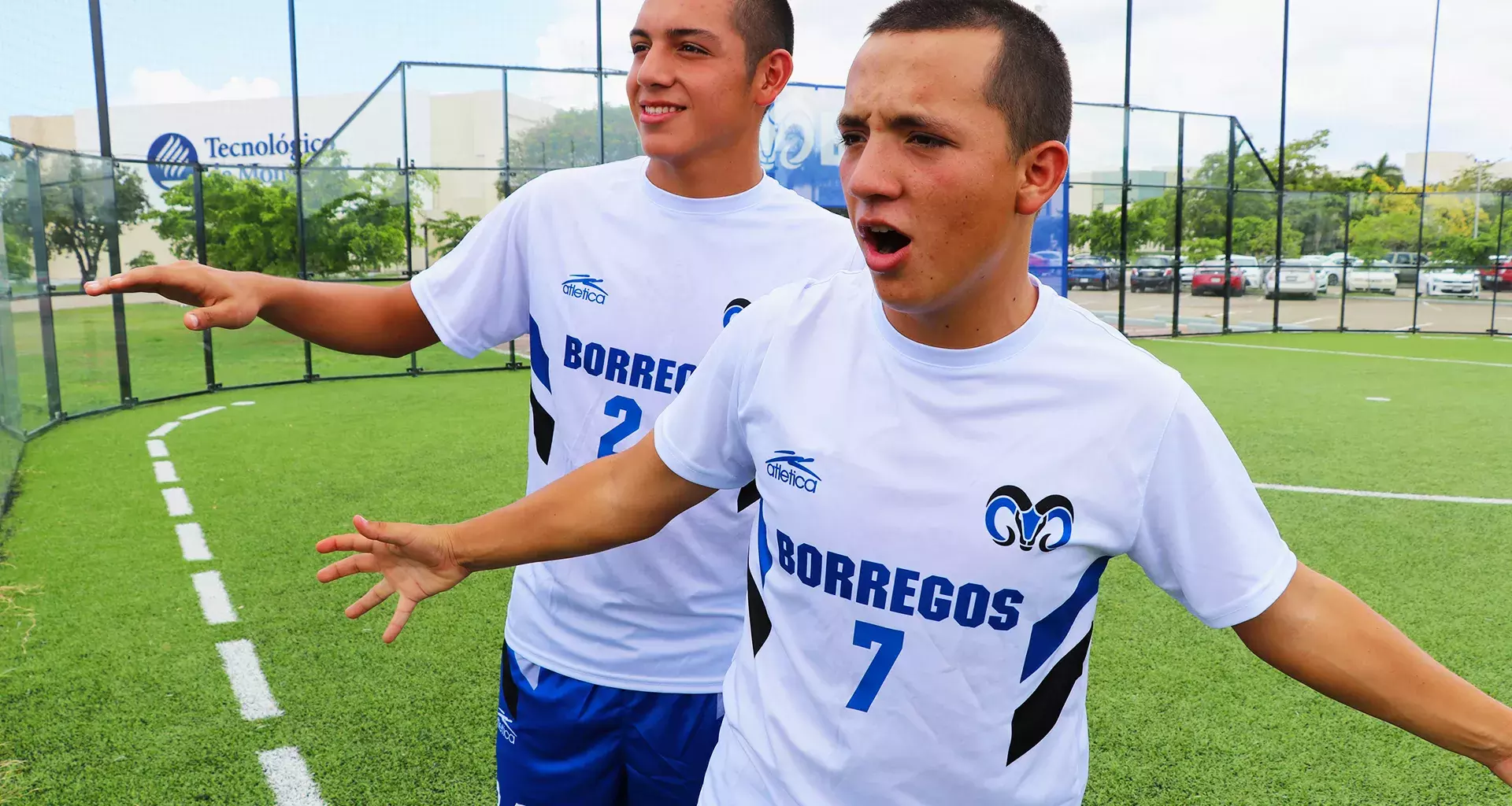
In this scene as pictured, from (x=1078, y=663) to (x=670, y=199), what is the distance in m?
1.29

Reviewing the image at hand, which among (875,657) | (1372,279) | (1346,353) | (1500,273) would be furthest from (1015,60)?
(1500,273)

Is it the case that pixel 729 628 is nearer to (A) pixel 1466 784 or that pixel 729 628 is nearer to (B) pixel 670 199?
(B) pixel 670 199

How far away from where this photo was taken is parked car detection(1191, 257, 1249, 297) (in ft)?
68.1

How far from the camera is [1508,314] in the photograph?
2205cm

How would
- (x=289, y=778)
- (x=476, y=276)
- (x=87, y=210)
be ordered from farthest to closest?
(x=87, y=210) → (x=289, y=778) → (x=476, y=276)

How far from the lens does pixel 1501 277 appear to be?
71.4 feet

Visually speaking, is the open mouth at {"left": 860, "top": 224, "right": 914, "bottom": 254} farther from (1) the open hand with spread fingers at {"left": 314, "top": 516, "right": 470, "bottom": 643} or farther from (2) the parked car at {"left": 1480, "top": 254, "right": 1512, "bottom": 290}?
(2) the parked car at {"left": 1480, "top": 254, "right": 1512, "bottom": 290}

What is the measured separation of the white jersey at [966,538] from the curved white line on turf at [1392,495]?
22.1 ft

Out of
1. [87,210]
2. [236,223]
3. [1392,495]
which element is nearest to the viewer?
[1392,495]

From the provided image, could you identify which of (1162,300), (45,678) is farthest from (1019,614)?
(1162,300)

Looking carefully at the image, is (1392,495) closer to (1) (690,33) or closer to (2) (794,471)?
(1) (690,33)

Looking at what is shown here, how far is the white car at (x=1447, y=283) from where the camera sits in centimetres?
2203

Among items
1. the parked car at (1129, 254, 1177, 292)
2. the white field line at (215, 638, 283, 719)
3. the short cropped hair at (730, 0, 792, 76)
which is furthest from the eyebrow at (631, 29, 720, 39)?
the parked car at (1129, 254, 1177, 292)

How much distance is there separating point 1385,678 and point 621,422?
4.67 ft
